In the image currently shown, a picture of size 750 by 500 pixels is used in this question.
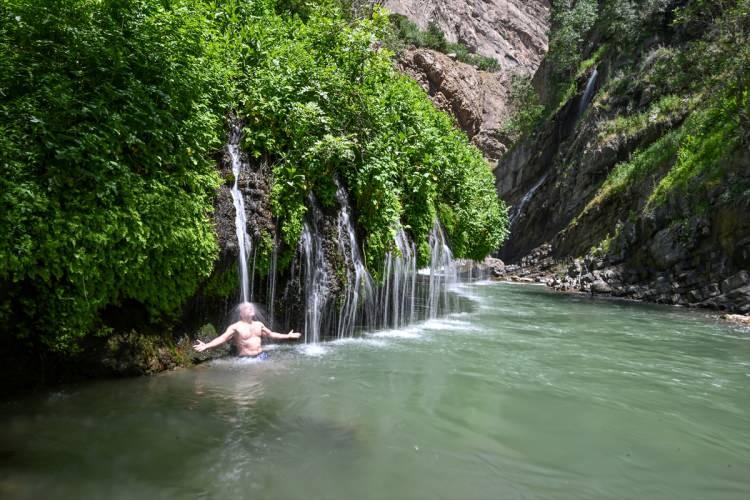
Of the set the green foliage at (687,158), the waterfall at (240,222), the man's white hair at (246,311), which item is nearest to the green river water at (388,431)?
the man's white hair at (246,311)

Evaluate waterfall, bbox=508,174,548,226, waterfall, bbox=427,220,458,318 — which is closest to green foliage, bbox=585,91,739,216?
waterfall, bbox=508,174,548,226

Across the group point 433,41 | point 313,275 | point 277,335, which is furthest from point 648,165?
point 433,41

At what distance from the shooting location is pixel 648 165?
2731cm

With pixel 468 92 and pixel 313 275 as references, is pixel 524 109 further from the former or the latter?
pixel 313 275

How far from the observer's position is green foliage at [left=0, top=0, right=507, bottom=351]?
518 cm

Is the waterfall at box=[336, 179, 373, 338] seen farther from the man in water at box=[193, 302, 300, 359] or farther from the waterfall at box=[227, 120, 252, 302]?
the man in water at box=[193, 302, 300, 359]

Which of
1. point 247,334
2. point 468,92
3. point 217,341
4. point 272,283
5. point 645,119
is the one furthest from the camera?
point 468,92

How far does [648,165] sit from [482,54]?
50.0 meters

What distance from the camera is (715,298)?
18344mm

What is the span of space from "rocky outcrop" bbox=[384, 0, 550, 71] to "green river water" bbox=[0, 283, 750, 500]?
63550 mm

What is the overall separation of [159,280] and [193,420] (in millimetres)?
2158

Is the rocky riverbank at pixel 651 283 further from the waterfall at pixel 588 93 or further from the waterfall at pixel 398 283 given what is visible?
the waterfall at pixel 588 93

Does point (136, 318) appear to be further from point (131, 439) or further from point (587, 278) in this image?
point (587, 278)

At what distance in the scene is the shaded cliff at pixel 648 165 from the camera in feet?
63.5
